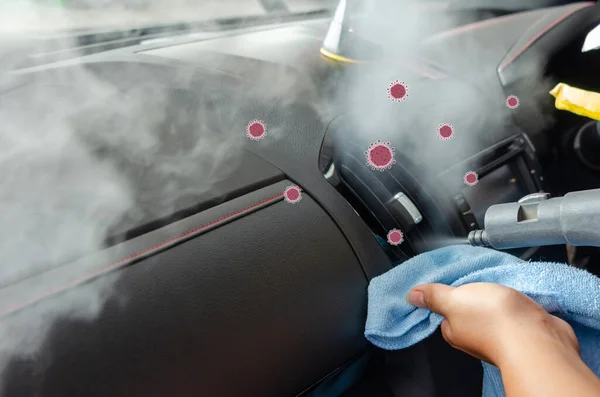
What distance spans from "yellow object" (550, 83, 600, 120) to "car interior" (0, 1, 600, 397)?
130 millimetres

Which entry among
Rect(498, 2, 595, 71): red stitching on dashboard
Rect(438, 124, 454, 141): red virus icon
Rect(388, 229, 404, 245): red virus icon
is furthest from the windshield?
Rect(388, 229, 404, 245): red virus icon

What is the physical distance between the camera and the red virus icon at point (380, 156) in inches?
31.5

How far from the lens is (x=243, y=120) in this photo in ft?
2.66

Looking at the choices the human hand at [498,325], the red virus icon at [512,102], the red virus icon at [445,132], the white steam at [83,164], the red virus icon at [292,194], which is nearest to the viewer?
the human hand at [498,325]

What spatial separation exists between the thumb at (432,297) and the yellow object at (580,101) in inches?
15.4

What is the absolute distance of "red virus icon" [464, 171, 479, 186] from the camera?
2.91ft

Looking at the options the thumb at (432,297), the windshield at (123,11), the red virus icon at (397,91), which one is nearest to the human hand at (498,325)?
the thumb at (432,297)

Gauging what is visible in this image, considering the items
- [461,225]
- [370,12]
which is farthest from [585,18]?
[461,225]

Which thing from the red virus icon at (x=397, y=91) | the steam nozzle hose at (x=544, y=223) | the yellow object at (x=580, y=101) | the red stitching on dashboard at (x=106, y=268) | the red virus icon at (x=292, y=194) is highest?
the red virus icon at (x=397, y=91)

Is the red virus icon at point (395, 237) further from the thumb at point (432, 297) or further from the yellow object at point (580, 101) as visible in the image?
the yellow object at point (580, 101)

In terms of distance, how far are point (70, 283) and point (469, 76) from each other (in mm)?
804

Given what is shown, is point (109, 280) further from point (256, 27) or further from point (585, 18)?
point (585, 18)

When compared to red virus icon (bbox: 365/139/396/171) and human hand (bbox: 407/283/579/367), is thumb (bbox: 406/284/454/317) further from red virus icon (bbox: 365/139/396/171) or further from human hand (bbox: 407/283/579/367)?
red virus icon (bbox: 365/139/396/171)

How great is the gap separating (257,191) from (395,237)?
229mm
